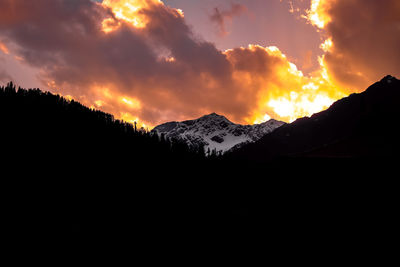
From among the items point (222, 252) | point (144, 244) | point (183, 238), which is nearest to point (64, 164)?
point (144, 244)

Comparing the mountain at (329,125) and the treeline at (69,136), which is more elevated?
the mountain at (329,125)

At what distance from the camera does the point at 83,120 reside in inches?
2517

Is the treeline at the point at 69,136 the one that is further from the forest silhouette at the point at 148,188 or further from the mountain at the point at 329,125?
the mountain at the point at 329,125

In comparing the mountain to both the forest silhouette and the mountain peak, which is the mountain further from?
the forest silhouette

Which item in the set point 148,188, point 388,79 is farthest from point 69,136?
point 388,79

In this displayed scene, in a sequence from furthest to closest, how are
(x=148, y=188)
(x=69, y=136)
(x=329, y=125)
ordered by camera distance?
(x=329, y=125)
(x=69, y=136)
(x=148, y=188)

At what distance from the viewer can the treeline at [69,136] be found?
4881 centimetres

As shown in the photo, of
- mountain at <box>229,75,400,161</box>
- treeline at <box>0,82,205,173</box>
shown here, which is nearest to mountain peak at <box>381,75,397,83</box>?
Answer: mountain at <box>229,75,400,161</box>

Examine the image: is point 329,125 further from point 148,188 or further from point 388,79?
point 148,188

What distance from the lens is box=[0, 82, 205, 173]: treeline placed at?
48812mm

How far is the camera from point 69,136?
5706 cm

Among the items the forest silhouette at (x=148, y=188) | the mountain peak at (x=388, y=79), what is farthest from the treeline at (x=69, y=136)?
the mountain peak at (x=388, y=79)

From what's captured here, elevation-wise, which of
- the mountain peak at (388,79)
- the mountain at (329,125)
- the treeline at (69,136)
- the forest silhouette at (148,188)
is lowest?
the forest silhouette at (148,188)

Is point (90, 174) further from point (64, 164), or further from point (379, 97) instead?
point (379, 97)
